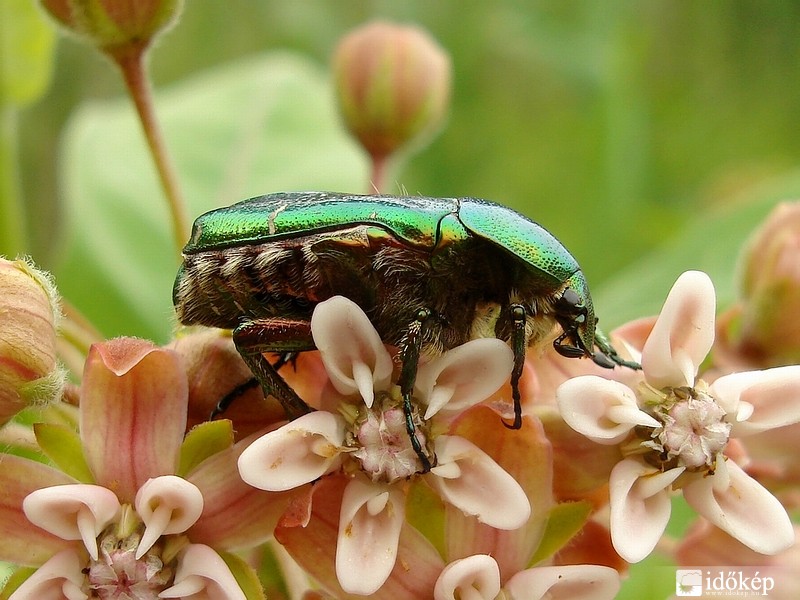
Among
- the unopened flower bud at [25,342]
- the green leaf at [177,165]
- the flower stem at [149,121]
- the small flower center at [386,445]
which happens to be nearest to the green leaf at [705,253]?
the green leaf at [177,165]

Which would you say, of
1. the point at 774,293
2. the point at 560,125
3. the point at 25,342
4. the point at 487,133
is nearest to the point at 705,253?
the point at 774,293

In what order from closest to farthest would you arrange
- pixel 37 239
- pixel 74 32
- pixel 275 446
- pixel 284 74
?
pixel 275 446 → pixel 74 32 → pixel 284 74 → pixel 37 239

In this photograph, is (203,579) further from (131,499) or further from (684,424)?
(684,424)

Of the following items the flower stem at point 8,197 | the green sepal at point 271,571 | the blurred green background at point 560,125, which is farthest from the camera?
the blurred green background at point 560,125

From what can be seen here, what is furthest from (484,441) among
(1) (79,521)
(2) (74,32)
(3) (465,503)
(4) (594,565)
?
(2) (74,32)

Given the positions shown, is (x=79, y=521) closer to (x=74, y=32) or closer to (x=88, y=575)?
(x=88, y=575)

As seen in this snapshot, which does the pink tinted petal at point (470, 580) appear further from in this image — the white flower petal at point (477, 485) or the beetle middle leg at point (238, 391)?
the beetle middle leg at point (238, 391)

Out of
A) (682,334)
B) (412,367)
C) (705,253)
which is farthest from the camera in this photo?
(705,253)
